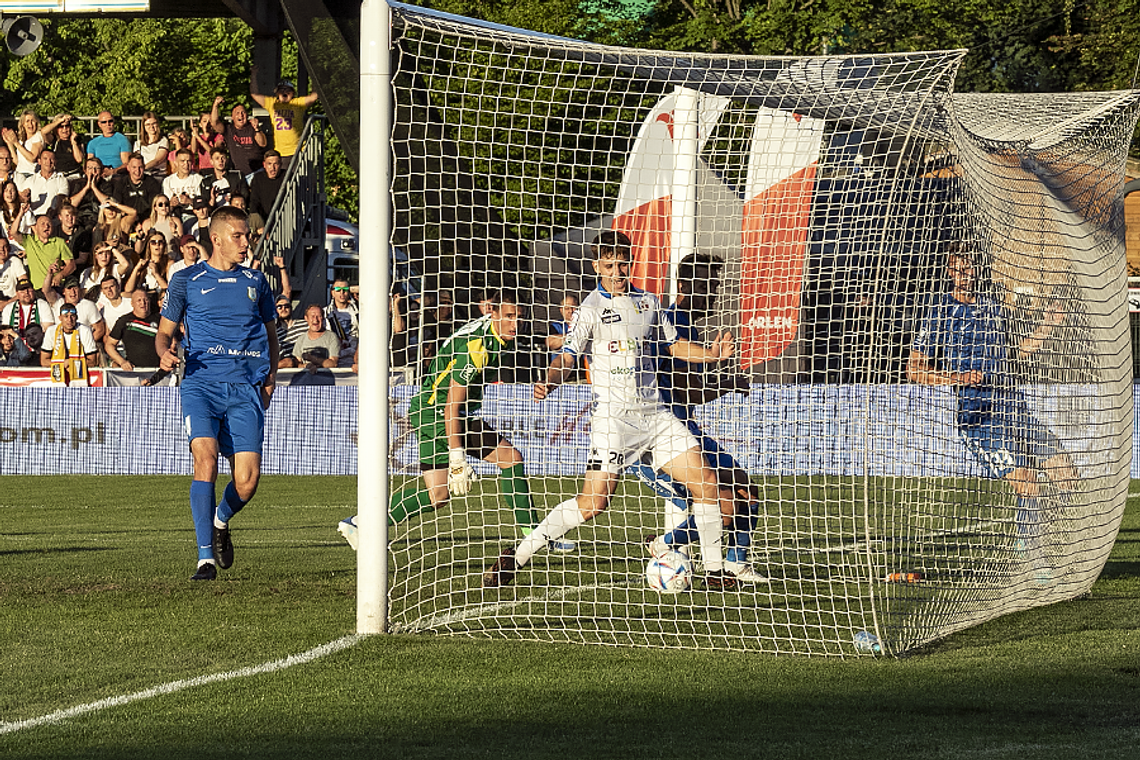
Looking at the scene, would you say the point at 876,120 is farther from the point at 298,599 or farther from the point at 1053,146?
the point at 298,599

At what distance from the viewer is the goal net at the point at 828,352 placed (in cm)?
756

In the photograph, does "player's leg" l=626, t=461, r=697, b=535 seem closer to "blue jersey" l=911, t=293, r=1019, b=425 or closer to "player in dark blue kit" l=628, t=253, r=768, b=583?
"player in dark blue kit" l=628, t=253, r=768, b=583

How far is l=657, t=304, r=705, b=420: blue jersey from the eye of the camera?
28.0 ft

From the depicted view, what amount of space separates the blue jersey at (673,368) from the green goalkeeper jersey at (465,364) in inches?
43.5

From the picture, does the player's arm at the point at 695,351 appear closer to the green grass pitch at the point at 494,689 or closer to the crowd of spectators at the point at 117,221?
the green grass pitch at the point at 494,689

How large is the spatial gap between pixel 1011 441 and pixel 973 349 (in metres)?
0.70

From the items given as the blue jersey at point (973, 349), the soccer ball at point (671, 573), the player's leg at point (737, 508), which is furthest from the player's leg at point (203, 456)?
the blue jersey at point (973, 349)

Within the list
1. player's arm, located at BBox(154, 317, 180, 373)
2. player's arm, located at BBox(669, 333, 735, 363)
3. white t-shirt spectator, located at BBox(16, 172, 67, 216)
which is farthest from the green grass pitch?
white t-shirt spectator, located at BBox(16, 172, 67, 216)

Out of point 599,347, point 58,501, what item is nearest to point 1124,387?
point 599,347

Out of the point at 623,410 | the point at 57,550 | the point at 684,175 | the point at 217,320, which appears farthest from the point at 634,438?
the point at 57,550

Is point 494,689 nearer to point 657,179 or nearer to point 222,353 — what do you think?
point 222,353

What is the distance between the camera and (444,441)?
928cm

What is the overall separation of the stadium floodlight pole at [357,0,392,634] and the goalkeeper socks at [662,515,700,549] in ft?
6.57

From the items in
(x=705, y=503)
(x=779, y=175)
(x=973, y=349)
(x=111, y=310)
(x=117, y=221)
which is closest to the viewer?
(x=705, y=503)
